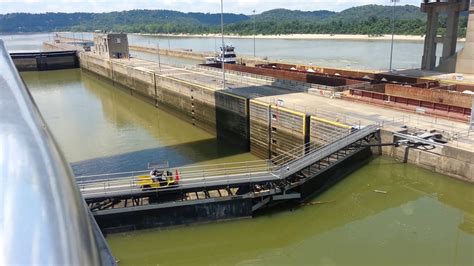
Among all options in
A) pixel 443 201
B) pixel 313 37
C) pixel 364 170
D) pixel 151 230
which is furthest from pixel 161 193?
pixel 313 37

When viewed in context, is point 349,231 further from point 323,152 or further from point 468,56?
point 468,56

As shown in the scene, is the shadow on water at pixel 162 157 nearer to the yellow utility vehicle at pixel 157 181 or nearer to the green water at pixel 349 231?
the green water at pixel 349 231

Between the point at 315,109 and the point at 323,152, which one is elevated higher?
the point at 315,109

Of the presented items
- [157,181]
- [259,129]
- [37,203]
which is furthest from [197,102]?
[37,203]

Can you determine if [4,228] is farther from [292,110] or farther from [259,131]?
[259,131]

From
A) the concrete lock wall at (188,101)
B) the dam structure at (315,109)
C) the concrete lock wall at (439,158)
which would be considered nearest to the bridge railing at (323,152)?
the dam structure at (315,109)
